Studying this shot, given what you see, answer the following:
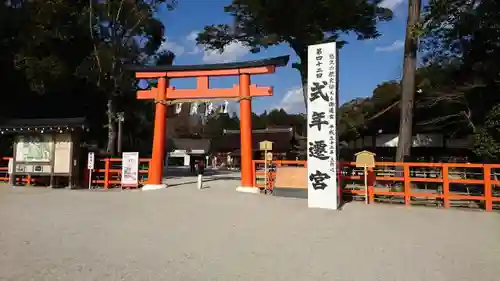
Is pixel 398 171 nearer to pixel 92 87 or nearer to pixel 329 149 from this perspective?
pixel 329 149

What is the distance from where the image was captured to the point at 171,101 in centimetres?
1573

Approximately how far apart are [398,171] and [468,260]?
23.4 feet

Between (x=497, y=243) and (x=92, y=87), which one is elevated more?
(x=92, y=87)

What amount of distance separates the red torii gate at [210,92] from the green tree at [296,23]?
4.73 m

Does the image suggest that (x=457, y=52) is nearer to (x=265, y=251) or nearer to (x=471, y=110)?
(x=471, y=110)

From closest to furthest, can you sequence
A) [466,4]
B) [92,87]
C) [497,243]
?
[497,243], [466,4], [92,87]

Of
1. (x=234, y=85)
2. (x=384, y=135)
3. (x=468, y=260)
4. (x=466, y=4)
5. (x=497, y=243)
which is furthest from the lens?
(x=384, y=135)

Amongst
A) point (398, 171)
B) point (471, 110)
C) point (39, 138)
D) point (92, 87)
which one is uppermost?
point (92, 87)

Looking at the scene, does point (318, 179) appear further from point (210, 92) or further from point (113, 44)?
point (113, 44)

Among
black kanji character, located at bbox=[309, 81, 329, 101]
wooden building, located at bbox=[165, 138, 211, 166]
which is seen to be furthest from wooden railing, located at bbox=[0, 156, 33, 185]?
wooden building, located at bbox=[165, 138, 211, 166]

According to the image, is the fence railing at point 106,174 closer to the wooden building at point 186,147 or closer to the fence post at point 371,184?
the fence post at point 371,184

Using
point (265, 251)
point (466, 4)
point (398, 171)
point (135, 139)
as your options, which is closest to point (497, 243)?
point (265, 251)

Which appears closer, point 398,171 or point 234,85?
point 398,171

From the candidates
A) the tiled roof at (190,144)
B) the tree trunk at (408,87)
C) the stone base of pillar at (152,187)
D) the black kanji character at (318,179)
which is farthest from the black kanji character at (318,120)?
the tiled roof at (190,144)
